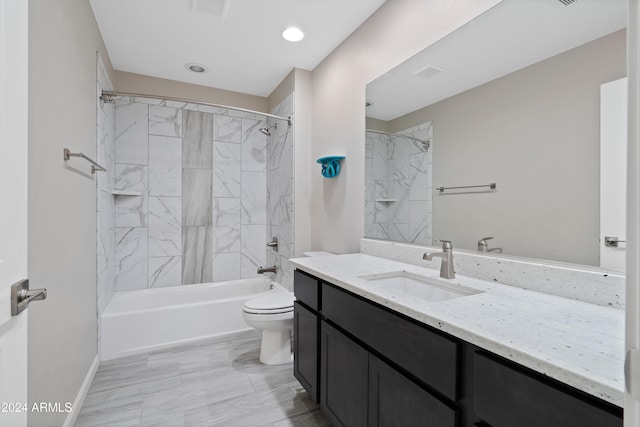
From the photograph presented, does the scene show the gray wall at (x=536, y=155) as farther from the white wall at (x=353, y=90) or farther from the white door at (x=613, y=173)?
the white wall at (x=353, y=90)

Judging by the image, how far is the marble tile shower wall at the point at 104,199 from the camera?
2316mm

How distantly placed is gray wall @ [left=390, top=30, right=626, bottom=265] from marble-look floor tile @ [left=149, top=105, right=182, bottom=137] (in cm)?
286

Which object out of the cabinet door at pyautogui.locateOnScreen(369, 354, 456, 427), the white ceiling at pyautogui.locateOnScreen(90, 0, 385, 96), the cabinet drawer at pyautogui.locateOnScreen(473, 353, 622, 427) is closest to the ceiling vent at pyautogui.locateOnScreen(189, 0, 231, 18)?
the white ceiling at pyautogui.locateOnScreen(90, 0, 385, 96)

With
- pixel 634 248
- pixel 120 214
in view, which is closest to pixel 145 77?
pixel 120 214

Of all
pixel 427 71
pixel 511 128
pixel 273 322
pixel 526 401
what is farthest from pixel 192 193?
pixel 526 401

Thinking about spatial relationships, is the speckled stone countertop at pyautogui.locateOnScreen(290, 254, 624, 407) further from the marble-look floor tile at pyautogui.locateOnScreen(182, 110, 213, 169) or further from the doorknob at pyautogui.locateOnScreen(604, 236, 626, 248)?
the marble-look floor tile at pyautogui.locateOnScreen(182, 110, 213, 169)

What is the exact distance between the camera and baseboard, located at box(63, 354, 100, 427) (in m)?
1.63

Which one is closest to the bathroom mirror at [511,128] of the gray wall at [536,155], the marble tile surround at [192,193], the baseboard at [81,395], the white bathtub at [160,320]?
the gray wall at [536,155]

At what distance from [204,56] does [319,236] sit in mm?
1939

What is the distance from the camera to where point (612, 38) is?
1002 millimetres

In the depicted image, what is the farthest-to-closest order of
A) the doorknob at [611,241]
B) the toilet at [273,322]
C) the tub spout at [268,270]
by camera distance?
the tub spout at [268,270] < the toilet at [273,322] < the doorknob at [611,241]

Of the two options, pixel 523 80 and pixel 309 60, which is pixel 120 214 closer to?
pixel 309 60

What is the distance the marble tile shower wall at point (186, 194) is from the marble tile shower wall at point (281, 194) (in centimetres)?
21

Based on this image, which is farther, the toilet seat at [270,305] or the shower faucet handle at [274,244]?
the shower faucet handle at [274,244]
